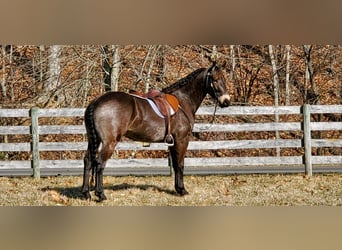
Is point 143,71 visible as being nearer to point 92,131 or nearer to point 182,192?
point 182,192

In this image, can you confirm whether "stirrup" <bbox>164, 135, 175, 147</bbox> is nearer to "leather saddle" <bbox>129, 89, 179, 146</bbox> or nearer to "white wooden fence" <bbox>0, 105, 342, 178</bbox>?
"leather saddle" <bbox>129, 89, 179, 146</bbox>

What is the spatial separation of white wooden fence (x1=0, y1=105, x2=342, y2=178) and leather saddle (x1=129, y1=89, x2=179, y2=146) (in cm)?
166

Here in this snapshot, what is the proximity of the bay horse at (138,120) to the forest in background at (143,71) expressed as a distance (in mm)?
2043

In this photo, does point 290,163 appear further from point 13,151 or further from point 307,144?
point 13,151

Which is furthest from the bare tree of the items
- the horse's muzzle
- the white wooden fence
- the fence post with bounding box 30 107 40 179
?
the horse's muzzle

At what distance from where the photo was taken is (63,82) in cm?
705

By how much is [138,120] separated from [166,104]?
0.34 metres

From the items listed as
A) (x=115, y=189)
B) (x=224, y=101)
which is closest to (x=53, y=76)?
(x=115, y=189)

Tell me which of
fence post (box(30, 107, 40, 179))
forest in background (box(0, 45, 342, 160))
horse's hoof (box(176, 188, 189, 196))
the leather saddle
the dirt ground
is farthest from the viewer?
forest in background (box(0, 45, 342, 160))

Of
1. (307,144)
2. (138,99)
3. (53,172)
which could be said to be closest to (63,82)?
(53,172)

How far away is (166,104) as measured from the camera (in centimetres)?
470

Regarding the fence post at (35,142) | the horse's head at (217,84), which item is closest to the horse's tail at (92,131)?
the horse's head at (217,84)

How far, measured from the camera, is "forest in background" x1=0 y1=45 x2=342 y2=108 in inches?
279

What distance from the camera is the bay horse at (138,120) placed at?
430 centimetres
